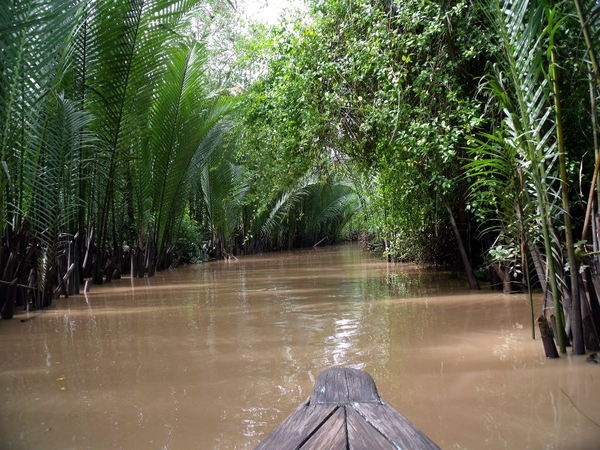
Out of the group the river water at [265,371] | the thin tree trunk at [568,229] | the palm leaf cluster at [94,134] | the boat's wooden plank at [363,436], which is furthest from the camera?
the palm leaf cluster at [94,134]

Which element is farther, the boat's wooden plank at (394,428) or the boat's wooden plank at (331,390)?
the boat's wooden plank at (331,390)

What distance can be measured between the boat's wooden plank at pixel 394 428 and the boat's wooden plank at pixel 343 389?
47 mm

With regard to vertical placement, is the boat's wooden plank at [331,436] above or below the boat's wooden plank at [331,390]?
below

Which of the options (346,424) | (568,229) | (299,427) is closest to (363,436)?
(346,424)

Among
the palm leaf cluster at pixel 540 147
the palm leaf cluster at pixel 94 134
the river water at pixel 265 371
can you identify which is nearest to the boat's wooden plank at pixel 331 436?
the river water at pixel 265 371

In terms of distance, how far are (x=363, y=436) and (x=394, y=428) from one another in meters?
0.08

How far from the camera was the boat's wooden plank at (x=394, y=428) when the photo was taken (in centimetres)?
129

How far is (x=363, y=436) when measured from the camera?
4.21 ft

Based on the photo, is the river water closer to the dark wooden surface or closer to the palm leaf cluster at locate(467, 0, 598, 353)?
the palm leaf cluster at locate(467, 0, 598, 353)

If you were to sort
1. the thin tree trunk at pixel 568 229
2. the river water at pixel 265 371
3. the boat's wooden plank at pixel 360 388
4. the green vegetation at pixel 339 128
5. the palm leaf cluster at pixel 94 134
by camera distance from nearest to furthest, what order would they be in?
the boat's wooden plank at pixel 360 388 → the river water at pixel 265 371 → the thin tree trunk at pixel 568 229 → the green vegetation at pixel 339 128 → the palm leaf cluster at pixel 94 134

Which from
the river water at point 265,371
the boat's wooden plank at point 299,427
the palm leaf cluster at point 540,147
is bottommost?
the river water at point 265,371

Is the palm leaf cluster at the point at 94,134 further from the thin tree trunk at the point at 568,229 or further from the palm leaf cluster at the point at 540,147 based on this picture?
the thin tree trunk at the point at 568,229

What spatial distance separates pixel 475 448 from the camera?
2492 mm

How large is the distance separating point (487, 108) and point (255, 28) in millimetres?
5674
